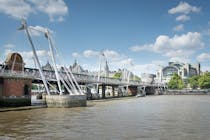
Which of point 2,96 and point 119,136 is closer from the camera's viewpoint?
point 119,136

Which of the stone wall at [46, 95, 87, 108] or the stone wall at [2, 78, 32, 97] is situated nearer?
the stone wall at [2, 78, 32, 97]

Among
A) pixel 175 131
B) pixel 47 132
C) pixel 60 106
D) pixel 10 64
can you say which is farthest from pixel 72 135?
pixel 10 64

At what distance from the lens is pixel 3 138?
956 inches

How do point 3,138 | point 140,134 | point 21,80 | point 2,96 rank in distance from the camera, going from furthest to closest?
point 21,80 → point 2,96 → point 140,134 → point 3,138

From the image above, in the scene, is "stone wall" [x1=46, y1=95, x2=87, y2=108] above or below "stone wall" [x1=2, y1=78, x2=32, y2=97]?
below

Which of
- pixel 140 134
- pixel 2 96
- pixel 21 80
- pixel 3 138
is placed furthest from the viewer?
pixel 21 80

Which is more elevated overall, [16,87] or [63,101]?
[16,87]

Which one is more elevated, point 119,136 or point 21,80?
point 21,80

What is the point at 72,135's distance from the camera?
2580 cm

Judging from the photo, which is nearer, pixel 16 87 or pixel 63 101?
pixel 63 101

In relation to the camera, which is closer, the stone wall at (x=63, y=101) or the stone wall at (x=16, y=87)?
the stone wall at (x=16, y=87)

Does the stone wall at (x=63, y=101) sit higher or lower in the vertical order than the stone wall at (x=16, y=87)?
lower

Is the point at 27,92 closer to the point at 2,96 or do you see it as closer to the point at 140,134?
the point at 2,96

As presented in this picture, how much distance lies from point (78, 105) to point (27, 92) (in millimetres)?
11510
